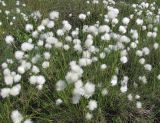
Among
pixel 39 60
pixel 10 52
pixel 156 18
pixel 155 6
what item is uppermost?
pixel 155 6

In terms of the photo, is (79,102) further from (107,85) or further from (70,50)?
(70,50)

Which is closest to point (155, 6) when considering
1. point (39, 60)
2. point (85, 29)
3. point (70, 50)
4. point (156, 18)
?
point (156, 18)

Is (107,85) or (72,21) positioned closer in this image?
(107,85)

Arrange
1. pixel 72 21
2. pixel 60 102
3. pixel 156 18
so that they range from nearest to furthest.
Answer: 1. pixel 60 102
2. pixel 156 18
3. pixel 72 21

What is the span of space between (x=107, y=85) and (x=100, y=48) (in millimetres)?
640

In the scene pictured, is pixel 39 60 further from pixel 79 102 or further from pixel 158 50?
pixel 158 50

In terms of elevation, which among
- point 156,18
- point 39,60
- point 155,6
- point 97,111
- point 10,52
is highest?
point 155,6

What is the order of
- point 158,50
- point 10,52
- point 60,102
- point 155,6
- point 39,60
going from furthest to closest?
point 155,6
point 10,52
point 158,50
point 39,60
point 60,102

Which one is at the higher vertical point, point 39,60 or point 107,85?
point 39,60

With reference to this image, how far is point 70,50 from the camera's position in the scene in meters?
4.75

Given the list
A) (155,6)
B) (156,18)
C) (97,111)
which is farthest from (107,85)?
(155,6)

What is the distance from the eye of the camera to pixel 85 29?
17.0 feet

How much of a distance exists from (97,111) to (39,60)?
863 mm

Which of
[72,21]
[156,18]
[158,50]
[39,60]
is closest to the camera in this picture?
Answer: [39,60]
